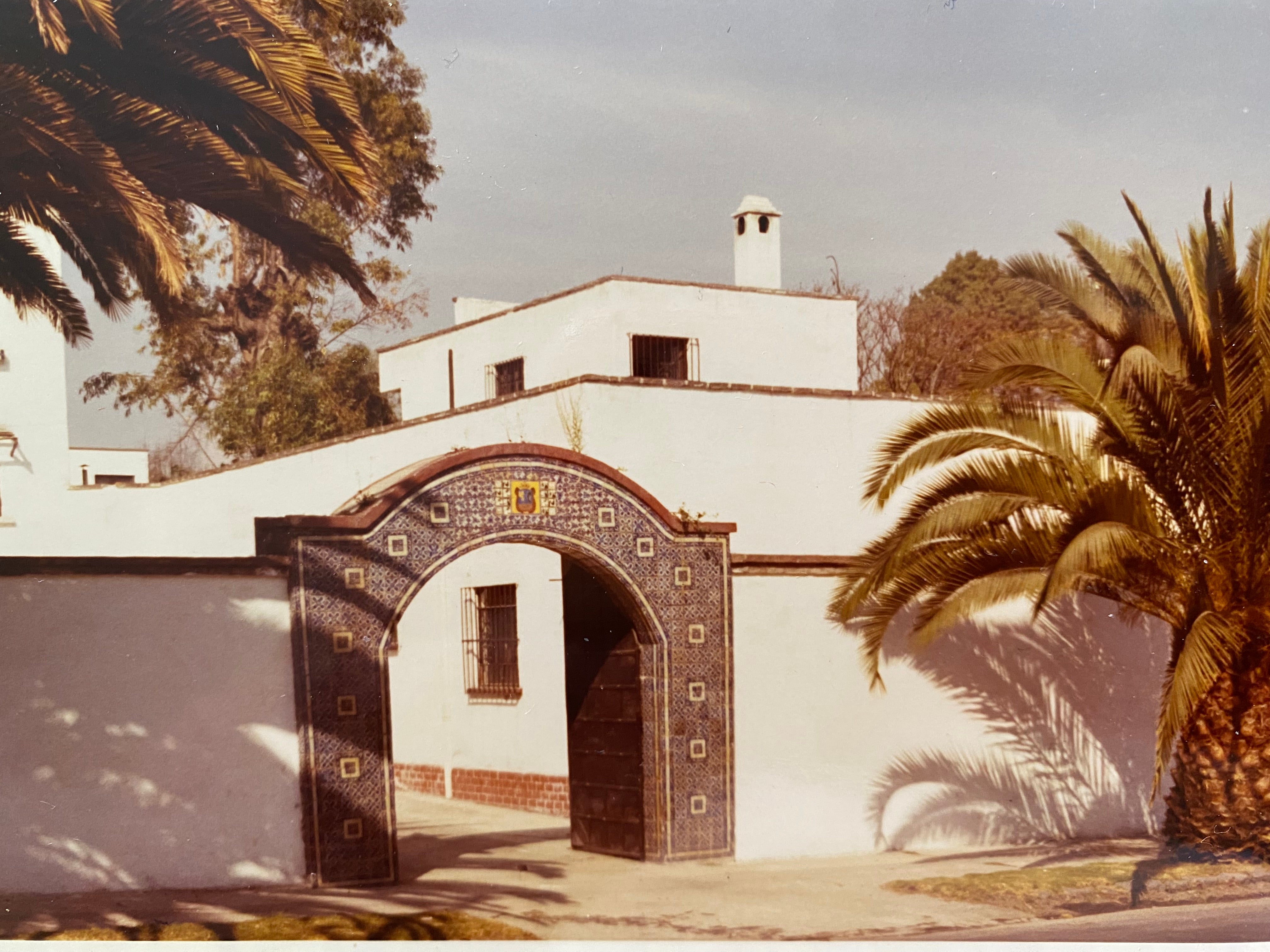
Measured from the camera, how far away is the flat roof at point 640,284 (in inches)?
643

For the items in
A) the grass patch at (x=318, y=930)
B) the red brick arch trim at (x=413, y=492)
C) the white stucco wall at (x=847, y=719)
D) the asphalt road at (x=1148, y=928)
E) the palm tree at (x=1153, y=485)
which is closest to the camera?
the grass patch at (x=318, y=930)

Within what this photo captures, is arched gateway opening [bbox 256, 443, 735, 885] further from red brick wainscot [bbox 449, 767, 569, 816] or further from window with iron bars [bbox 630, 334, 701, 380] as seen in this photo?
window with iron bars [bbox 630, 334, 701, 380]

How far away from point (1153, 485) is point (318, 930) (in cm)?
646

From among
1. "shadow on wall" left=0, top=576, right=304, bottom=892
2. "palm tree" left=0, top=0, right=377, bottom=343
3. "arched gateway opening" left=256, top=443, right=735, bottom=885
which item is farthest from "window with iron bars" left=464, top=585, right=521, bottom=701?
"palm tree" left=0, top=0, right=377, bottom=343

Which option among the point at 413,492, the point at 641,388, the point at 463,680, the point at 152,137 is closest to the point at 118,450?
the point at 463,680

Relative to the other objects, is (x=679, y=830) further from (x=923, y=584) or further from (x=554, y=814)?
(x=554, y=814)

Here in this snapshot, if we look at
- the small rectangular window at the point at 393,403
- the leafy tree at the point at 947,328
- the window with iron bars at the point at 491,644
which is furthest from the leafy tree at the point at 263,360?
the leafy tree at the point at 947,328

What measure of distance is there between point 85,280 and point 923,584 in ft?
21.2

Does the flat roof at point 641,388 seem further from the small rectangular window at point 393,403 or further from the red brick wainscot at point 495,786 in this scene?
the small rectangular window at point 393,403

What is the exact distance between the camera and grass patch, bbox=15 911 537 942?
8.49m

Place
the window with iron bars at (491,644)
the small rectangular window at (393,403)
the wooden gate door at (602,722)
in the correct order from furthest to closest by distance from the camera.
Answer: the small rectangular window at (393,403) → the window with iron bars at (491,644) → the wooden gate door at (602,722)

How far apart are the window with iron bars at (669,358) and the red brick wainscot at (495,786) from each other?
4682 millimetres

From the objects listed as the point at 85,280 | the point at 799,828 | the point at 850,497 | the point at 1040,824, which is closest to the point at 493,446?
the point at 85,280

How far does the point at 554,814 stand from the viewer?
14773 millimetres
